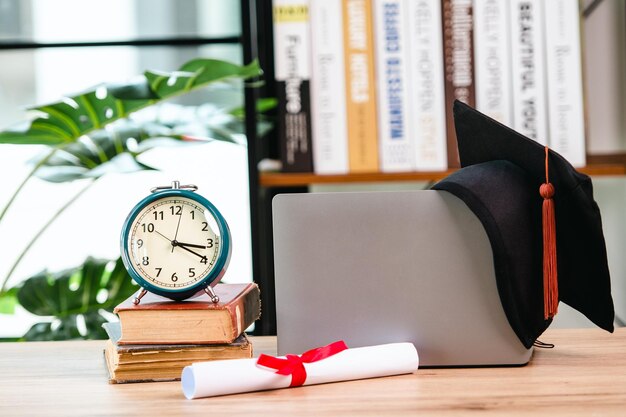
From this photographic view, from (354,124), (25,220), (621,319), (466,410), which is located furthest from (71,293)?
(466,410)

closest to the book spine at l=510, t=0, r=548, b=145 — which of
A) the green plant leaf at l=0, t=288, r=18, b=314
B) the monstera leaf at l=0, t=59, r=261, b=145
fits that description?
the monstera leaf at l=0, t=59, r=261, b=145

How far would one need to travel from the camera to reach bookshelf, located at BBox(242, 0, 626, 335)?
1.50 meters

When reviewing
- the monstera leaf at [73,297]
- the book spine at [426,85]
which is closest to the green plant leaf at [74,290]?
the monstera leaf at [73,297]

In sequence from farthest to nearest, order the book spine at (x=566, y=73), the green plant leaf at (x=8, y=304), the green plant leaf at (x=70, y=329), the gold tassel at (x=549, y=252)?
the green plant leaf at (x=8, y=304), the green plant leaf at (x=70, y=329), the book spine at (x=566, y=73), the gold tassel at (x=549, y=252)

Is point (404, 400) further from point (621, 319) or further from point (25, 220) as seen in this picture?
point (25, 220)

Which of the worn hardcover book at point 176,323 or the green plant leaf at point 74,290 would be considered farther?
the green plant leaf at point 74,290

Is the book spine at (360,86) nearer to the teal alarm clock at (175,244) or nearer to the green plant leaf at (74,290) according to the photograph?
the green plant leaf at (74,290)

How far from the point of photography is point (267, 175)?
5.01 ft

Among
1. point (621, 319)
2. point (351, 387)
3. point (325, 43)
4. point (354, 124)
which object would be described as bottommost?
point (621, 319)

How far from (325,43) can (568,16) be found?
1.50 ft

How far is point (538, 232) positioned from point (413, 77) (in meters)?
0.76

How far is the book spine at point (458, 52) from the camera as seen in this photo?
58.5 inches

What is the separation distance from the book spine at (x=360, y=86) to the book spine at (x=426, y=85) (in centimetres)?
7

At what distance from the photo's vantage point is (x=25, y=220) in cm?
198
